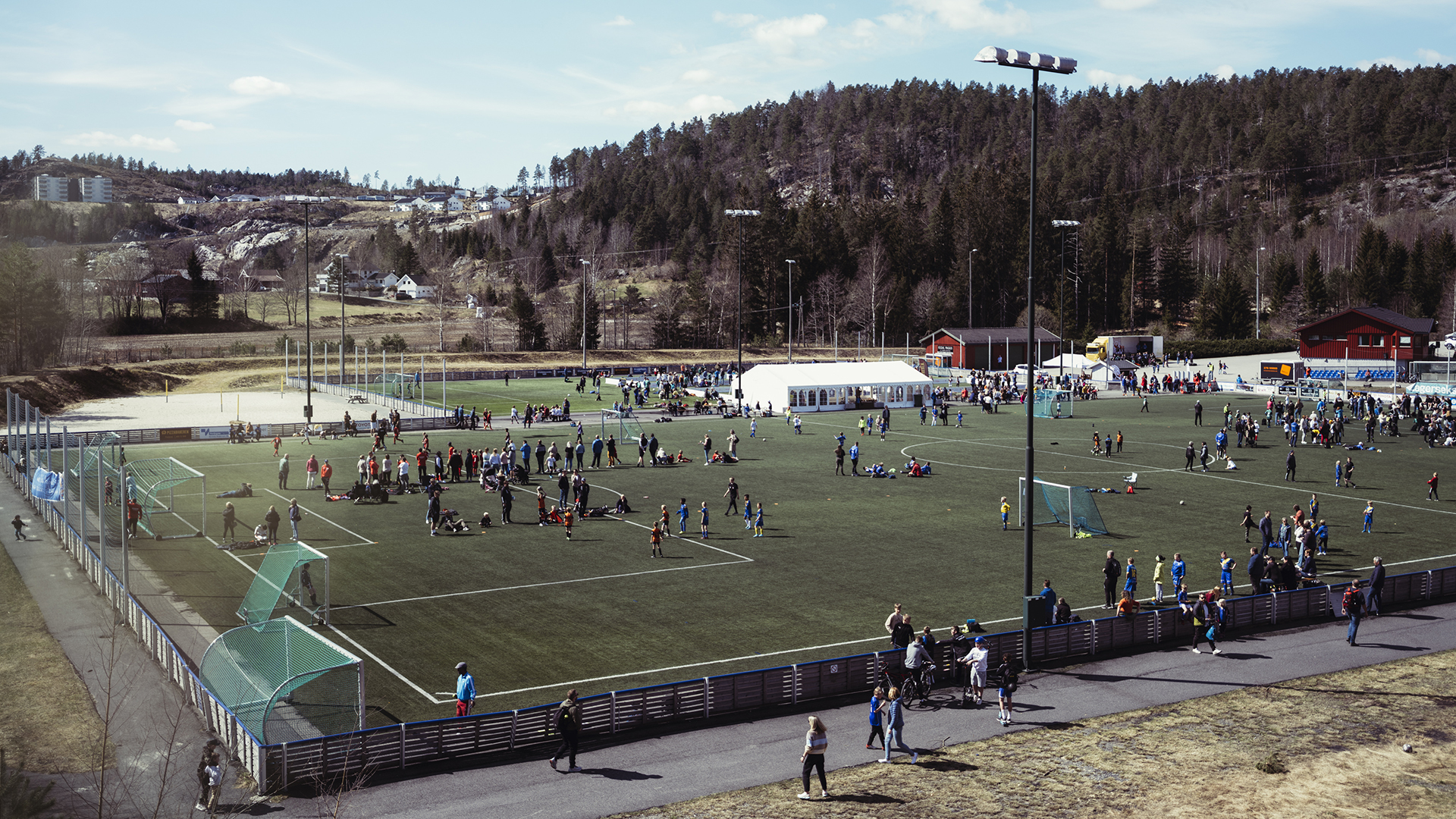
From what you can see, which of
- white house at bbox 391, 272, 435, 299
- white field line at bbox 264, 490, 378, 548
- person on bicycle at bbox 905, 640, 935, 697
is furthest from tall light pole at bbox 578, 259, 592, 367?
white house at bbox 391, 272, 435, 299

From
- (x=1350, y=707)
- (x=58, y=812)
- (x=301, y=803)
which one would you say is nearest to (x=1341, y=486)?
(x=1350, y=707)

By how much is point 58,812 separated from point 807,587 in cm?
2075

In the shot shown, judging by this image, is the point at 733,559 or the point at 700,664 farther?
the point at 733,559

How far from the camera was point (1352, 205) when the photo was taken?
17262cm

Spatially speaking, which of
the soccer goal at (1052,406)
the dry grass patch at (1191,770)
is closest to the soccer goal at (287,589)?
the dry grass patch at (1191,770)

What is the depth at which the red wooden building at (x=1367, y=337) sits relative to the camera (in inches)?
3575

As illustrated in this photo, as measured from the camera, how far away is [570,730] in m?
15.7

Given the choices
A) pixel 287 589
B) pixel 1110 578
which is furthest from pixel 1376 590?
pixel 287 589

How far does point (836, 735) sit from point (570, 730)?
4346 millimetres

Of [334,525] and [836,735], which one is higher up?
[334,525]

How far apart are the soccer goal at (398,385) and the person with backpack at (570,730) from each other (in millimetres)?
54558

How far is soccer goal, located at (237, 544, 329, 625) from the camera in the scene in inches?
882

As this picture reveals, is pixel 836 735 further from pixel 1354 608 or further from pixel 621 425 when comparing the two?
pixel 621 425

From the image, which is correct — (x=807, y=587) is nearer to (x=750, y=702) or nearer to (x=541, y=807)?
(x=750, y=702)
